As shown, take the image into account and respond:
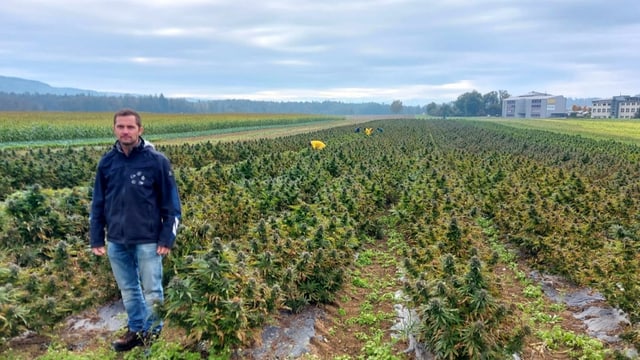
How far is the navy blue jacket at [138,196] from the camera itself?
13.6ft

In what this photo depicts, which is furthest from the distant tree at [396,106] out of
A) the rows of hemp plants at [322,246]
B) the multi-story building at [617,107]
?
the rows of hemp plants at [322,246]

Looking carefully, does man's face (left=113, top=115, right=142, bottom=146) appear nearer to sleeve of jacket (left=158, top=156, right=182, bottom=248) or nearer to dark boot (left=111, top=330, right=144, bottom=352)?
sleeve of jacket (left=158, top=156, right=182, bottom=248)

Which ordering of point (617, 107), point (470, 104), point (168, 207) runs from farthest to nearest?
point (470, 104), point (617, 107), point (168, 207)

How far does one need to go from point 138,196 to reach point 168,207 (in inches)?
11.3

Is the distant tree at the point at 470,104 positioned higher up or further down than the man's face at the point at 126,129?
higher up

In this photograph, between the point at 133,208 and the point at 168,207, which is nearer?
the point at 133,208

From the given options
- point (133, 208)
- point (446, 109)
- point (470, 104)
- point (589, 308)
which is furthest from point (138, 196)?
point (470, 104)

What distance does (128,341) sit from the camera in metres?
4.48

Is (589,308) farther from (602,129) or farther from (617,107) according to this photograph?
(617,107)

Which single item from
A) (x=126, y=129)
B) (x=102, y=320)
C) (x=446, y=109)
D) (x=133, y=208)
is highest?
(x=446, y=109)

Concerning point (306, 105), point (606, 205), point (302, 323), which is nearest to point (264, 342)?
point (302, 323)

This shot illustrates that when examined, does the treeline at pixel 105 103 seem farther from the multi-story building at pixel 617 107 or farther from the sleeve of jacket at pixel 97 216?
the multi-story building at pixel 617 107

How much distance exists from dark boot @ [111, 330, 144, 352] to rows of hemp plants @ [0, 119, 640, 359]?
69cm

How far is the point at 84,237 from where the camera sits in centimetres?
740
